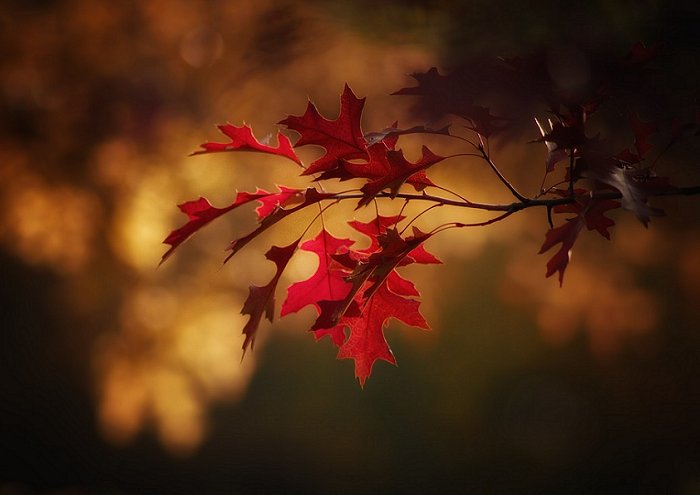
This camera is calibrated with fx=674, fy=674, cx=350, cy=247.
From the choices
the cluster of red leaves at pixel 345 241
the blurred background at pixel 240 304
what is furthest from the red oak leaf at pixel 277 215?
the blurred background at pixel 240 304

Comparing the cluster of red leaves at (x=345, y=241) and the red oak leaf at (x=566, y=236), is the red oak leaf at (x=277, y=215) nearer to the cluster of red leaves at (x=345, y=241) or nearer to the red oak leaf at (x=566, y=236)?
the cluster of red leaves at (x=345, y=241)

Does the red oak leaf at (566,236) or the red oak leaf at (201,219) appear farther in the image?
the red oak leaf at (201,219)

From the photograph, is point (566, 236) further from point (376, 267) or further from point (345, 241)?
point (345, 241)

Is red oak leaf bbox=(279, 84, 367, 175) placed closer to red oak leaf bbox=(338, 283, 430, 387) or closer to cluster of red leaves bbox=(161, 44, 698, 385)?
cluster of red leaves bbox=(161, 44, 698, 385)

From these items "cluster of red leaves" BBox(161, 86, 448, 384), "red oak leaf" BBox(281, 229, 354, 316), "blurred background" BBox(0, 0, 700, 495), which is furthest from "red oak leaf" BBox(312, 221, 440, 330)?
"blurred background" BBox(0, 0, 700, 495)

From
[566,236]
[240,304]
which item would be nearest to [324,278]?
[566,236]

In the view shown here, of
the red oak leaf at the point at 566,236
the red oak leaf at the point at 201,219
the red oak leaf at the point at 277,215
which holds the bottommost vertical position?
the red oak leaf at the point at 566,236
